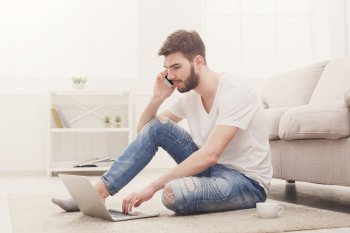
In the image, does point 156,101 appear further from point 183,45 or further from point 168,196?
point 168,196

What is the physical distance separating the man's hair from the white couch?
2.15ft

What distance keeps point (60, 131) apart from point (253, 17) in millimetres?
2309

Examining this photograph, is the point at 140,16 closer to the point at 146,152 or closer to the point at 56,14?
the point at 56,14

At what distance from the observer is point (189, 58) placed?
6.48ft

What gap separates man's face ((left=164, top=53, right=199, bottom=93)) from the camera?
6.43 feet

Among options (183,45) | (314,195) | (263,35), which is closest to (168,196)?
(183,45)

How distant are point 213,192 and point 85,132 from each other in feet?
10.0

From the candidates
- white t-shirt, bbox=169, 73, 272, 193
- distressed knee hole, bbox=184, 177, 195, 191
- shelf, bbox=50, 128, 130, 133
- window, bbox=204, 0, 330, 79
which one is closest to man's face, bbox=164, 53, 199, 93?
white t-shirt, bbox=169, 73, 272, 193

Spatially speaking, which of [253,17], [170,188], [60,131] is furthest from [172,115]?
[253,17]

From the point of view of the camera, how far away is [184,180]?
1897 mm

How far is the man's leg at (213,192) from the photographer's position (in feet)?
6.21

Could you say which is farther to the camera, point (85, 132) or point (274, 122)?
point (85, 132)

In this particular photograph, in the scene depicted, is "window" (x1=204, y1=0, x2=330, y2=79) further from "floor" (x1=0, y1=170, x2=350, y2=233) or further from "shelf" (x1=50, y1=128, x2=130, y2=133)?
"floor" (x1=0, y1=170, x2=350, y2=233)

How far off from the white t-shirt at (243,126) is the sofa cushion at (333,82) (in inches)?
37.8
